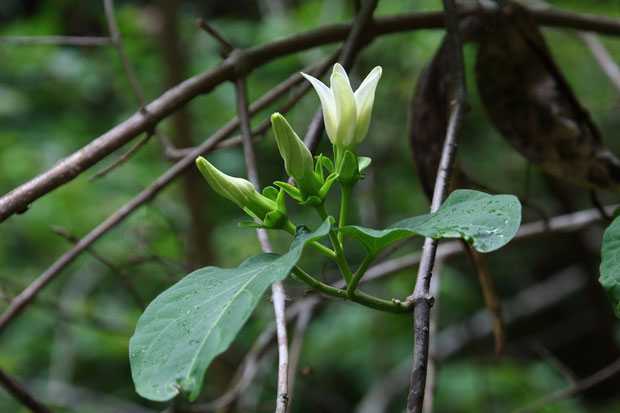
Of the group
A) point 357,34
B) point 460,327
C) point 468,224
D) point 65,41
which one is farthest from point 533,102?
point 460,327

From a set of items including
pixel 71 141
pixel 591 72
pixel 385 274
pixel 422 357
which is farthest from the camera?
→ pixel 591 72

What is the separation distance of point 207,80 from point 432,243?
0.46m

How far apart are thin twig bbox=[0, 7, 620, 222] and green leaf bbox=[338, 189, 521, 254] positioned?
1.30 feet

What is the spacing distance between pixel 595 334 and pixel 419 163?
2.38m

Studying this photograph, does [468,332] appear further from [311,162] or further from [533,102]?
[311,162]

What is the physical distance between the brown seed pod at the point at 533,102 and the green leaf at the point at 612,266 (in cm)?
39

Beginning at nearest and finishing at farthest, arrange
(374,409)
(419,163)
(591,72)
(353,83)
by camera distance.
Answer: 1. (419,163)
2. (374,409)
3. (353,83)
4. (591,72)

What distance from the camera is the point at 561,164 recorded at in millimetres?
962

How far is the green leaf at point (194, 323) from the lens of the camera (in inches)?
15.7

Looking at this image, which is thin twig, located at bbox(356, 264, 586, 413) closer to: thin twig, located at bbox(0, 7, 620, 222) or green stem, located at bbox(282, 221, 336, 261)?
thin twig, located at bbox(0, 7, 620, 222)

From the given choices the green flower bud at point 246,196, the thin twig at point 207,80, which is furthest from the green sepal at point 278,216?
the thin twig at point 207,80

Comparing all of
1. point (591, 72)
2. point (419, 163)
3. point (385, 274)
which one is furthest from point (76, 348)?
point (591, 72)

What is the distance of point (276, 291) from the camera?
0.60m

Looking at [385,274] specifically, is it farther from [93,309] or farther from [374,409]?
[93,309]
